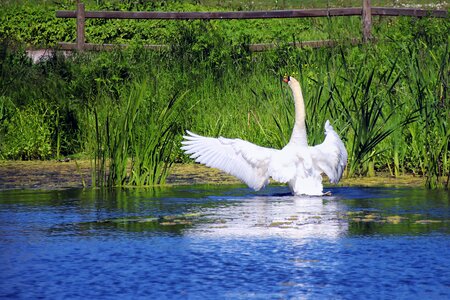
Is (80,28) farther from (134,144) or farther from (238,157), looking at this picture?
(238,157)

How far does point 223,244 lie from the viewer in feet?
28.5

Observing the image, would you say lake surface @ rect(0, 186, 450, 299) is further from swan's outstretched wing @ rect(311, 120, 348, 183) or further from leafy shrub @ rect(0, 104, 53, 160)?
leafy shrub @ rect(0, 104, 53, 160)

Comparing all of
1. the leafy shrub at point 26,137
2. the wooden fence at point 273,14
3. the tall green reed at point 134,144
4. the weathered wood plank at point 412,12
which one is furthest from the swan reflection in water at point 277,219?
the weathered wood plank at point 412,12

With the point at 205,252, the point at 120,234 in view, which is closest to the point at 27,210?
the point at 120,234

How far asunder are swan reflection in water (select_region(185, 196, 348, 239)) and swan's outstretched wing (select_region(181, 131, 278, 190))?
232 mm

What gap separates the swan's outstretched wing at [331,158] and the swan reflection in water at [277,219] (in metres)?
0.26

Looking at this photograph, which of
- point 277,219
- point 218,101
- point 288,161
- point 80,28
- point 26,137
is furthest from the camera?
point 80,28

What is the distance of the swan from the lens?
10945mm

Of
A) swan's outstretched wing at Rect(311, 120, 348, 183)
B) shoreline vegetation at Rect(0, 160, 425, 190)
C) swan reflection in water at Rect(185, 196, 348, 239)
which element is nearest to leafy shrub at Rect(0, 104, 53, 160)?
shoreline vegetation at Rect(0, 160, 425, 190)

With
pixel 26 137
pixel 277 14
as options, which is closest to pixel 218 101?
pixel 26 137

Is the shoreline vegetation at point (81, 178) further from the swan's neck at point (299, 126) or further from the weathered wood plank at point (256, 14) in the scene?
the weathered wood plank at point (256, 14)

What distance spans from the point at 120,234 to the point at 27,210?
1.63m

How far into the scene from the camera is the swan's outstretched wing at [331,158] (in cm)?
1099

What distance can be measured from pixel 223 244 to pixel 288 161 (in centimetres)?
241
